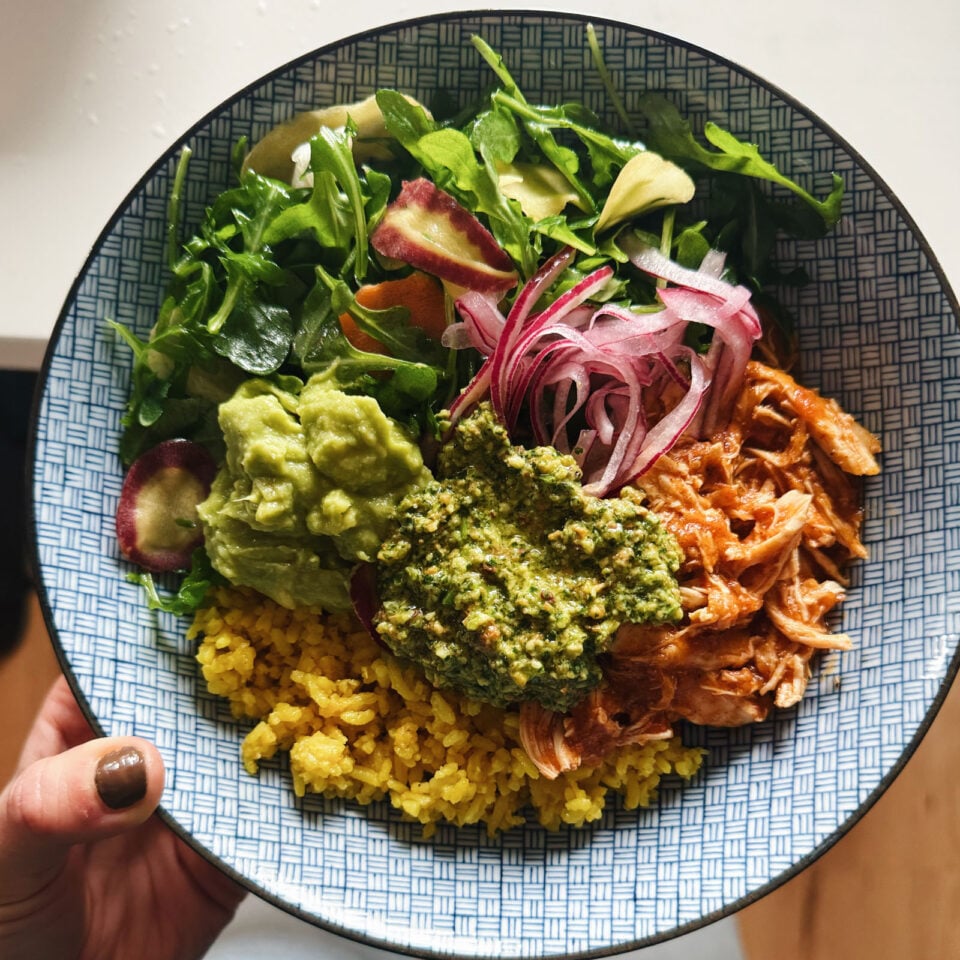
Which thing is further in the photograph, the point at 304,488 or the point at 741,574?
the point at 741,574

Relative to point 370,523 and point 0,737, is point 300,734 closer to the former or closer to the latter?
point 370,523

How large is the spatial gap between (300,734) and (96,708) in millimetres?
433

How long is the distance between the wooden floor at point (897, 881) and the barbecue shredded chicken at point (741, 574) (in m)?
0.78

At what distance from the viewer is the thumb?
5.63ft

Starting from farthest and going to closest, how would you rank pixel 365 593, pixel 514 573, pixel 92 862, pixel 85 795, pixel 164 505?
pixel 92 862
pixel 164 505
pixel 365 593
pixel 514 573
pixel 85 795

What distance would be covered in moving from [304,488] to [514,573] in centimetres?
46

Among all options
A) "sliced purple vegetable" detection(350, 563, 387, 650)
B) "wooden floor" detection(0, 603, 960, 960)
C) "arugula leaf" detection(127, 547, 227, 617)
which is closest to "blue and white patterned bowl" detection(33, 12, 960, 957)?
"arugula leaf" detection(127, 547, 227, 617)

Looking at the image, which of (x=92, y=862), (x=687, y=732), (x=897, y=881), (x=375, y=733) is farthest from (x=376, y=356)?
(x=897, y=881)

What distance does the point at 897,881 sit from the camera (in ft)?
8.29

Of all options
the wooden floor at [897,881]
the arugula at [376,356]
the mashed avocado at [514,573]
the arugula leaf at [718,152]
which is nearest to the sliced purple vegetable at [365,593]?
the mashed avocado at [514,573]

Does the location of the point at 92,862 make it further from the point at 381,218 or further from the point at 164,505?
the point at 381,218

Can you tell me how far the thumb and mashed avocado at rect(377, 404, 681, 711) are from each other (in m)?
0.53

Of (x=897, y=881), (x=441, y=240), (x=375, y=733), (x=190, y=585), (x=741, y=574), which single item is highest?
(x=441, y=240)

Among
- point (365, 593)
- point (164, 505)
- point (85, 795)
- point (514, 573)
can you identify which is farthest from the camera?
point (164, 505)
